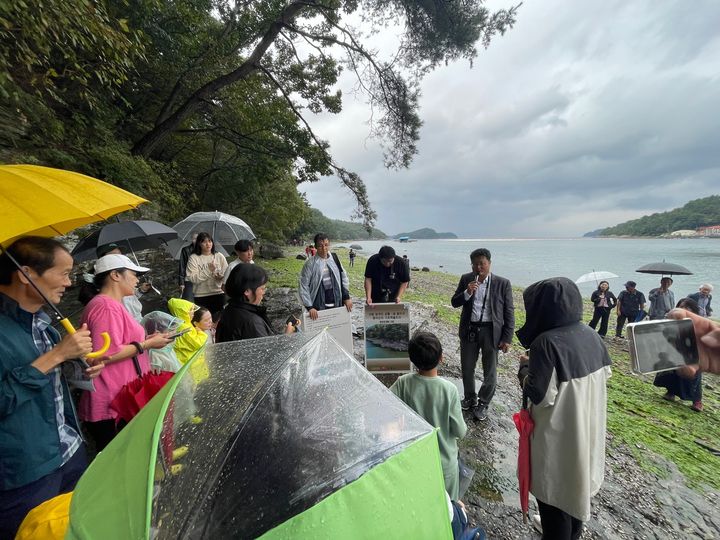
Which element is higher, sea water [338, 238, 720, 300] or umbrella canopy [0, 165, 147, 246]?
umbrella canopy [0, 165, 147, 246]

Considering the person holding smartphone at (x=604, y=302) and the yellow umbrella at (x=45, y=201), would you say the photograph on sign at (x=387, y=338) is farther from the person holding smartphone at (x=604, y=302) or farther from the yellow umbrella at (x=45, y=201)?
the person holding smartphone at (x=604, y=302)

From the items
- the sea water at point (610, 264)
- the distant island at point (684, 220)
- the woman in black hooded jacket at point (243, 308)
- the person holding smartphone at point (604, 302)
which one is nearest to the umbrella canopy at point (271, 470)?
the woman in black hooded jacket at point (243, 308)

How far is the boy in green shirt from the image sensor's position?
7.34ft

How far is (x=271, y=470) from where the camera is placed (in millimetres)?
908

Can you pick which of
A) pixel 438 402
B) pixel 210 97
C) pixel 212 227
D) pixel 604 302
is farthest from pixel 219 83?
pixel 604 302

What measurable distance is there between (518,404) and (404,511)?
508 centimetres

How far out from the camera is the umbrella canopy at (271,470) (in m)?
0.74

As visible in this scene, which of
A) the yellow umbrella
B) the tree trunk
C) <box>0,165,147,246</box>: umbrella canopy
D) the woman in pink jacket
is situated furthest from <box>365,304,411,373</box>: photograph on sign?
the tree trunk

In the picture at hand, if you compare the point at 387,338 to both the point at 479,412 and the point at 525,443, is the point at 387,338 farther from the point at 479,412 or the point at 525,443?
the point at 525,443

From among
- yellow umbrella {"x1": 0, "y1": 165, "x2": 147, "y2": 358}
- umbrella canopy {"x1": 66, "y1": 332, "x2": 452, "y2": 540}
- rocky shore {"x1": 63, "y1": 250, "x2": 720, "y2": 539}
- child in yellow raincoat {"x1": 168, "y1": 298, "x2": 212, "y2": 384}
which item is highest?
yellow umbrella {"x1": 0, "y1": 165, "x2": 147, "y2": 358}

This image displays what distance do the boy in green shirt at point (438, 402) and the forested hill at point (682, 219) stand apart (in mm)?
127622

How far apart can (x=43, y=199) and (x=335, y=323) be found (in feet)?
11.7

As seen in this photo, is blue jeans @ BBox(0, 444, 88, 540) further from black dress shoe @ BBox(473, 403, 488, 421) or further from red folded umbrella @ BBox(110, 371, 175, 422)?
black dress shoe @ BBox(473, 403, 488, 421)

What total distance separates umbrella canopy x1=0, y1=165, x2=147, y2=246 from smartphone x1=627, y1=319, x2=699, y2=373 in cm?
317
